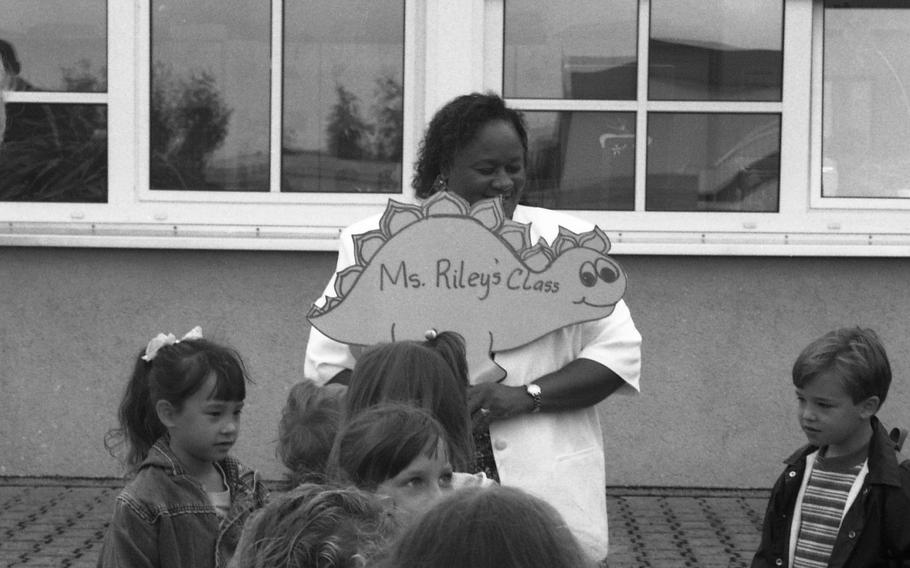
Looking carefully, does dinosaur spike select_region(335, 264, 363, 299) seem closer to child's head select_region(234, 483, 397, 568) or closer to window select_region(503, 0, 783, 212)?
child's head select_region(234, 483, 397, 568)

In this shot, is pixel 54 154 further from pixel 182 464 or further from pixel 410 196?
pixel 182 464

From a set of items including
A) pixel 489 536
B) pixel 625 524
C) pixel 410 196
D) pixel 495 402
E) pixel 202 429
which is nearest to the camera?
pixel 489 536

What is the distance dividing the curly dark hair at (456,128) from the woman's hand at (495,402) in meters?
0.59

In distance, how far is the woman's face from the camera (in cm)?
334

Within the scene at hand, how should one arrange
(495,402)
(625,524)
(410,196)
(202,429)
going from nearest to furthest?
1. (495,402)
2. (202,429)
3. (625,524)
4. (410,196)

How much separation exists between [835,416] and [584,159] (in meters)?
3.49

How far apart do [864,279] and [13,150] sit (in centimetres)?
408

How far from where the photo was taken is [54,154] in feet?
22.7

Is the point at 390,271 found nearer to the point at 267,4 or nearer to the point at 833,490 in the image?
the point at 833,490

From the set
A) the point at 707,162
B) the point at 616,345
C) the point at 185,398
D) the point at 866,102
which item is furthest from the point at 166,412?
the point at 866,102

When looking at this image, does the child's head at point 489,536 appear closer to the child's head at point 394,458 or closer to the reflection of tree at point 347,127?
the child's head at point 394,458

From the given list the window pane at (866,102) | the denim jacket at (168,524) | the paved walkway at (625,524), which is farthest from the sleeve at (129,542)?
the window pane at (866,102)

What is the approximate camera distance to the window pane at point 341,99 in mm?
6840

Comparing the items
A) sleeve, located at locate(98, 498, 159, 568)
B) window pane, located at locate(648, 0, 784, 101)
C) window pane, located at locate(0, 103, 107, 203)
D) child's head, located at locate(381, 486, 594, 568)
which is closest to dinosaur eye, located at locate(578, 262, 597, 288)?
sleeve, located at locate(98, 498, 159, 568)
